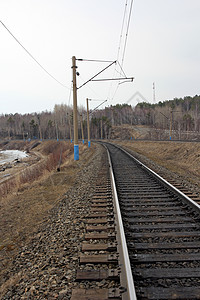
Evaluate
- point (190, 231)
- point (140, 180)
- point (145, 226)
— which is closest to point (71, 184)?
point (140, 180)

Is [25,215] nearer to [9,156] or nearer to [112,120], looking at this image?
[9,156]

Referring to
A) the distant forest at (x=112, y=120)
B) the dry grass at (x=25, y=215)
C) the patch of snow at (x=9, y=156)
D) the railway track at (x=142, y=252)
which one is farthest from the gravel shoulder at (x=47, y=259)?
the distant forest at (x=112, y=120)

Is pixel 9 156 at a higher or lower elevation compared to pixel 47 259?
lower

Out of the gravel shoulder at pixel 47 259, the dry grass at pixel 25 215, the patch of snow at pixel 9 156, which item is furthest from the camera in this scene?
the patch of snow at pixel 9 156

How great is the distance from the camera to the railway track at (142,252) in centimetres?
243

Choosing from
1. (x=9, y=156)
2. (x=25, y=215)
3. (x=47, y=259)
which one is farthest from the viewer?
(x=9, y=156)

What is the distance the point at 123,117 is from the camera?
11838 cm

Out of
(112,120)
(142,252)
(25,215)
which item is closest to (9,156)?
(112,120)

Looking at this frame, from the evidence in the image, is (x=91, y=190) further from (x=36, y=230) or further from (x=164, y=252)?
(x=164, y=252)

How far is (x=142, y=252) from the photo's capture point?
325 cm

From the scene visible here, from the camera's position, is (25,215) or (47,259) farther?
(25,215)

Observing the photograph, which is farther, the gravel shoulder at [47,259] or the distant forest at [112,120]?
the distant forest at [112,120]

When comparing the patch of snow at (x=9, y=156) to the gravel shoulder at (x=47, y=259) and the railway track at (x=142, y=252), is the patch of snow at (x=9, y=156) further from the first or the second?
the railway track at (x=142, y=252)

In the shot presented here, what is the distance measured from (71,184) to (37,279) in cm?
582
